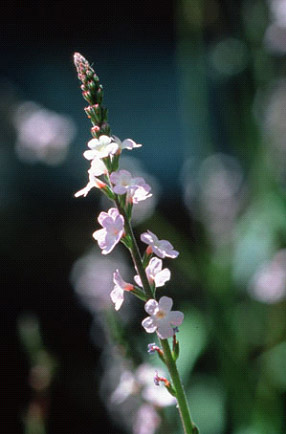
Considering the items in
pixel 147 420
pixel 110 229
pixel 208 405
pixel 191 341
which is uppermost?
pixel 110 229

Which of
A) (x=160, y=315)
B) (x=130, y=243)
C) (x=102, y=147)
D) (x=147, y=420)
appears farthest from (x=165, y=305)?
(x=147, y=420)

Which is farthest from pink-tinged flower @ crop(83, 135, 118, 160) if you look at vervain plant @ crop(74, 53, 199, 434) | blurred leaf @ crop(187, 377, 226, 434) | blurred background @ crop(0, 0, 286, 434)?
blurred leaf @ crop(187, 377, 226, 434)

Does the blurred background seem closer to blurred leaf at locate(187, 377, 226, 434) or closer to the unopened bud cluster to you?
blurred leaf at locate(187, 377, 226, 434)

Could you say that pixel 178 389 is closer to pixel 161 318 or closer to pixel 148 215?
pixel 161 318

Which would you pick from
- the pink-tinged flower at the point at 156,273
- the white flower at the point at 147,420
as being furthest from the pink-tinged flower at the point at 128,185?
the white flower at the point at 147,420

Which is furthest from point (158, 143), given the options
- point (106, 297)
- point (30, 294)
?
point (106, 297)

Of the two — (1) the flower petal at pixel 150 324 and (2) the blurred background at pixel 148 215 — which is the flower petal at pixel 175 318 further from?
(2) the blurred background at pixel 148 215
